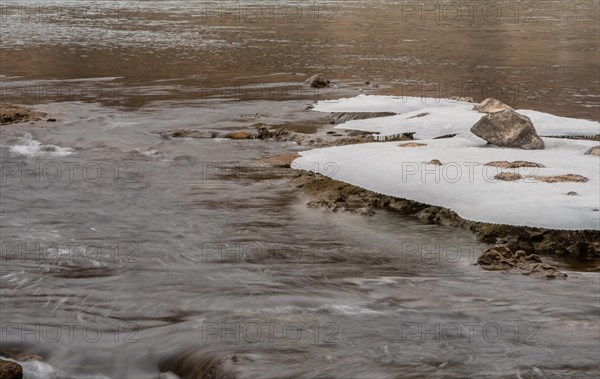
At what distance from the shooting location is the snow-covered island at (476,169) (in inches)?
523

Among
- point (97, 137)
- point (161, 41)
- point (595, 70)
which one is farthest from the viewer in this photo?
point (161, 41)

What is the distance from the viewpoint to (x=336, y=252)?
13109 mm

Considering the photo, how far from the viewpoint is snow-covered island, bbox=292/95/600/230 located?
13.3m

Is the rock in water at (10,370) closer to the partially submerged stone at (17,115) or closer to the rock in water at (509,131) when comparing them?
the rock in water at (509,131)

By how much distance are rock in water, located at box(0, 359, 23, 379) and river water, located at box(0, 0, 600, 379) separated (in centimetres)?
36

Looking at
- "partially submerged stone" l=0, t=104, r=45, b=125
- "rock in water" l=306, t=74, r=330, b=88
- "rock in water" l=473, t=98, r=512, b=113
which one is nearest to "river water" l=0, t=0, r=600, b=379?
"partially submerged stone" l=0, t=104, r=45, b=125

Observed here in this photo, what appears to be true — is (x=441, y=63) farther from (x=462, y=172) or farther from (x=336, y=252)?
(x=336, y=252)

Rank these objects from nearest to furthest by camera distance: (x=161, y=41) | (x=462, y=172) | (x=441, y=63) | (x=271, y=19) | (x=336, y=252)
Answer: (x=336, y=252), (x=462, y=172), (x=441, y=63), (x=161, y=41), (x=271, y=19)

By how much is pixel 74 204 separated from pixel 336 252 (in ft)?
17.4

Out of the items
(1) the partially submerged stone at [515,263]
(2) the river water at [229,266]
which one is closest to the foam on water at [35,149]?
(2) the river water at [229,266]

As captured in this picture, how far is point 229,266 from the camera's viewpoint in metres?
12.6

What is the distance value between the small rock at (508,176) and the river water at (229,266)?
151cm

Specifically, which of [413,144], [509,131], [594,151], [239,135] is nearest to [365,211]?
[413,144]

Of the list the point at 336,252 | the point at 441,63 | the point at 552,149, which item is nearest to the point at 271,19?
the point at 441,63
